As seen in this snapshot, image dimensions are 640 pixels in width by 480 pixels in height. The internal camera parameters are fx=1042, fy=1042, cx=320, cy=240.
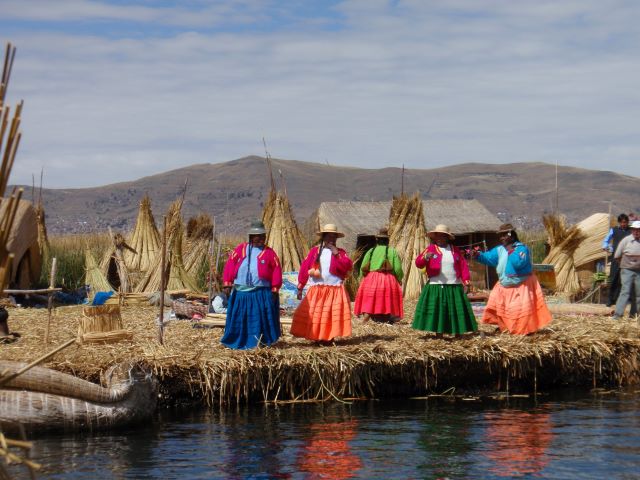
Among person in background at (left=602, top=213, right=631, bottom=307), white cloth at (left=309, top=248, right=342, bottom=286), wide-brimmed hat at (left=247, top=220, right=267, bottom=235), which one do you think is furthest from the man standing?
wide-brimmed hat at (left=247, top=220, right=267, bottom=235)

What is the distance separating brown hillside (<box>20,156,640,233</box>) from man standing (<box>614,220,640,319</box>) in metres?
58.5

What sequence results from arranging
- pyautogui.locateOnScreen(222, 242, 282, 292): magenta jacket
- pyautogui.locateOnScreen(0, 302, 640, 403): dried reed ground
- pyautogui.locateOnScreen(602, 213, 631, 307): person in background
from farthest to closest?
pyautogui.locateOnScreen(602, 213, 631, 307): person in background → pyautogui.locateOnScreen(222, 242, 282, 292): magenta jacket → pyautogui.locateOnScreen(0, 302, 640, 403): dried reed ground

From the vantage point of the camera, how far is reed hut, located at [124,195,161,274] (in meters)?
18.5

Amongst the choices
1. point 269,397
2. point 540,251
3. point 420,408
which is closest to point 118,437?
point 269,397

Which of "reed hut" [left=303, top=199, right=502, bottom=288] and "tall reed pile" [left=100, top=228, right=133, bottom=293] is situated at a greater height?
"reed hut" [left=303, top=199, right=502, bottom=288]

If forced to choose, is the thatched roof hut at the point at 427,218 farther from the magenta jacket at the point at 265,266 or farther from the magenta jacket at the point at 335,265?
the magenta jacket at the point at 265,266

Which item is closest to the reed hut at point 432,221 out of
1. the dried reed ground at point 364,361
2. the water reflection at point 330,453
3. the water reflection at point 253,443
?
the dried reed ground at point 364,361

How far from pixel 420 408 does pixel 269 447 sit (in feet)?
7.41

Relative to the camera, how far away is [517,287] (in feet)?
37.2

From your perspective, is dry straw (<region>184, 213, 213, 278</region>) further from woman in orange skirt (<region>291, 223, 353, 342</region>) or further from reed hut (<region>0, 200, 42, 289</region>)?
woman in orange skirt (<region>291, 223, 353, 342</region>)

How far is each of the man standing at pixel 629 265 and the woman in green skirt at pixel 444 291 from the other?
9.53 feet

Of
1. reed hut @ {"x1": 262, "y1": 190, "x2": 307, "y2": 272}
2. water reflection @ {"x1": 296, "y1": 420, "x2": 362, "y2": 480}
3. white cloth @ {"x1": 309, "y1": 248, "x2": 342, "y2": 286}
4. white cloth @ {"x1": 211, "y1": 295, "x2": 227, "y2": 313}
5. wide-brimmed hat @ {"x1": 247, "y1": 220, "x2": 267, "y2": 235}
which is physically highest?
reed hut @ {"x1": 262, "y1": 190, "x2": 307, "y2": 272}

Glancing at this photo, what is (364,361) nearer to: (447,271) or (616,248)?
(447,271)

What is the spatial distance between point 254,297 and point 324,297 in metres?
0.78
